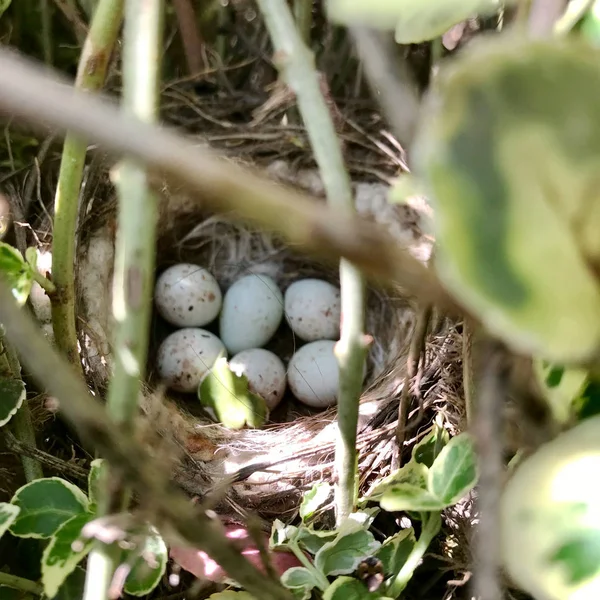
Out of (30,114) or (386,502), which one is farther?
(386,502)

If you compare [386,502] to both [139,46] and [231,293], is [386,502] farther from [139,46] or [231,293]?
[231,293]

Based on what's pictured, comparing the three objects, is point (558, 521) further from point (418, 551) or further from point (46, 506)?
point (46, 506)

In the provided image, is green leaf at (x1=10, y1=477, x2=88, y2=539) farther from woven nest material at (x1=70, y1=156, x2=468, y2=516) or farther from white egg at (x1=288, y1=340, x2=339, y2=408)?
white egg at (x1=288, y1=340, x2=339, y2=408)

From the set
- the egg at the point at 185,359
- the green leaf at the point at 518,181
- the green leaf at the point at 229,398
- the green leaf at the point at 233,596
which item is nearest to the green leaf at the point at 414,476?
the green leaf at the point at 233,596

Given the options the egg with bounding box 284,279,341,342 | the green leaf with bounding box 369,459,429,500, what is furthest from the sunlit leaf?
the egg with bounding box 284,279,341,342

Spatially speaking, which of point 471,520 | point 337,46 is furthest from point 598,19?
point 337,46

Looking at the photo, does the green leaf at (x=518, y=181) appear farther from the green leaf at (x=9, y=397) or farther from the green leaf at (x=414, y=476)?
the green leaf at (x=9, y=397)

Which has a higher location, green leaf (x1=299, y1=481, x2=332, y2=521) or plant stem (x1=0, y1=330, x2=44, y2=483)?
plant stem (x1=0, y1=330, x2=44, y2=483)
